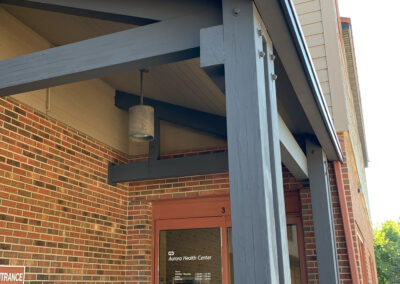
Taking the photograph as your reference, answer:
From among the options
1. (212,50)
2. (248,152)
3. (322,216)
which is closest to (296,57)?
(212,50)

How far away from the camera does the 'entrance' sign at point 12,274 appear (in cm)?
405

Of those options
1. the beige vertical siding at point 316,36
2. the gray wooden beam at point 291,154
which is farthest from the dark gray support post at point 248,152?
the beige vertical siding at point 316,36

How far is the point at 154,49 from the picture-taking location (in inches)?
102

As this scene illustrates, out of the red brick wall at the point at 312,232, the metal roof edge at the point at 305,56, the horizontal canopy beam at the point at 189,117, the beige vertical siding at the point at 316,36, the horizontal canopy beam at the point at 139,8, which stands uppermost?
the beige vertical siding at the point at 316,36

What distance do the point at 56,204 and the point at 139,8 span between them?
9.32 ft

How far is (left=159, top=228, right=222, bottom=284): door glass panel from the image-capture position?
5.75 meters

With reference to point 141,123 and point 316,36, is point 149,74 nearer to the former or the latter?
point 141,123

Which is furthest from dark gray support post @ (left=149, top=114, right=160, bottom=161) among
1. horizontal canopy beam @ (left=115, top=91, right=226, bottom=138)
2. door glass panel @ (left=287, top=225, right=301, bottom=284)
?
door glass panel @ (left=287, top=225, right=301, bottom=284)

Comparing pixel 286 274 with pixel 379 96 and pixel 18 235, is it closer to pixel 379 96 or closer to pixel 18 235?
pixel 18 235

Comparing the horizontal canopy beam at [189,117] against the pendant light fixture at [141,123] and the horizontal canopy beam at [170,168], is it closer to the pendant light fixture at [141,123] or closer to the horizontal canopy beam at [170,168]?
the horizontal canopy beam at [170,168]

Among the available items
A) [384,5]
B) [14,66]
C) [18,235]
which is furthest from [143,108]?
[384,5]

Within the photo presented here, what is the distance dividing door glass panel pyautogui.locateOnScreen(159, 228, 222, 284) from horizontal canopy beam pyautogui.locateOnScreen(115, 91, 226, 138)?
133 centimetres

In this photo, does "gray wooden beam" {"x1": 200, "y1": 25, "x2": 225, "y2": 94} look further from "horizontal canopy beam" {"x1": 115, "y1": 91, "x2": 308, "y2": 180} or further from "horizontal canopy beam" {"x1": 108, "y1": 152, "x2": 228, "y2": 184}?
"horizontal canopy beam" {"x1": 115, "y1": 91, "x2": 308, "y2": 180}

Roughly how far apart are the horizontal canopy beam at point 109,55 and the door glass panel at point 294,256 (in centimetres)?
345
